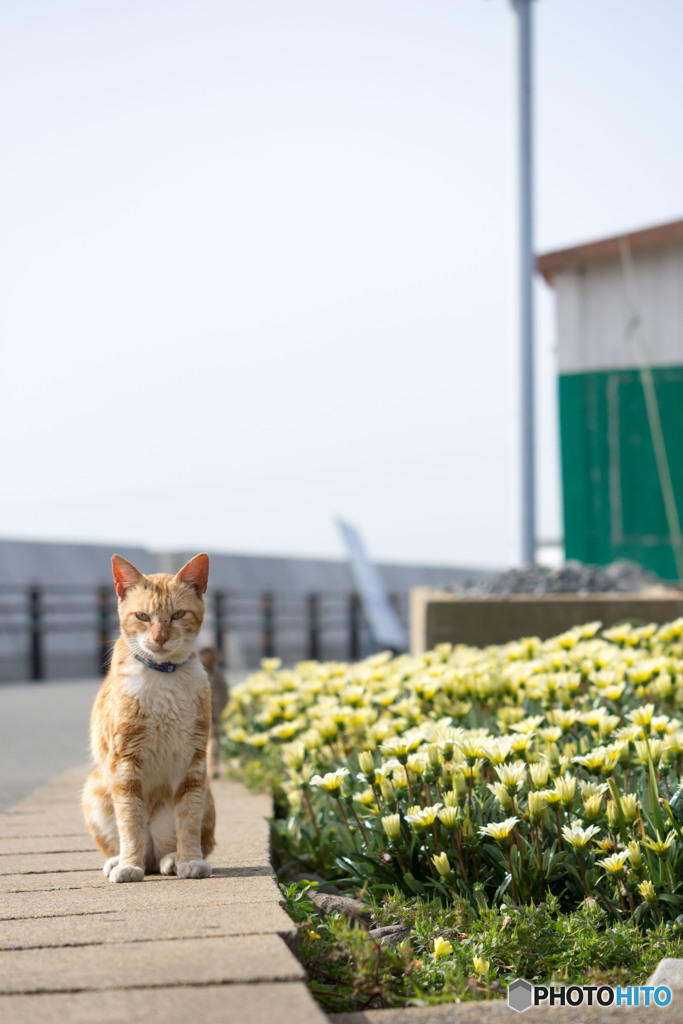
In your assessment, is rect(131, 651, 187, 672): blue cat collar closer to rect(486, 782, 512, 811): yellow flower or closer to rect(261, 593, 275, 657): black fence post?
rect(486, 782, 512, 811): yellow flower

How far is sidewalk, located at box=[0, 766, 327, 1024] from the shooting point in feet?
5.05

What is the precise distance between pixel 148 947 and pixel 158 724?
666mm

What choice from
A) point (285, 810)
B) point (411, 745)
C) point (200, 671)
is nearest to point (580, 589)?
point (285, 810)

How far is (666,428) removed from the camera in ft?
36.7

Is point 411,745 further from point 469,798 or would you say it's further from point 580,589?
point 580,589

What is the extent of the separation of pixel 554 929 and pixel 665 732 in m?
1.03

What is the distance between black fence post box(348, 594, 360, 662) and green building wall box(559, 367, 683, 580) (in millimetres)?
8698

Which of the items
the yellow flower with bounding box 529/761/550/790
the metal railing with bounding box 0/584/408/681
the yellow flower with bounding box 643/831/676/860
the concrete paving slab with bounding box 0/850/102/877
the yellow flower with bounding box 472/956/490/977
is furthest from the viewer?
the metal railing with bounding box 0/584/408/681

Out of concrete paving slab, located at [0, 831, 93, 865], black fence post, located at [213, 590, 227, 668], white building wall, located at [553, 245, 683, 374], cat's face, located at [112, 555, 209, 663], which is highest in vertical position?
white building wall, located at [553, 245, 683, 374]

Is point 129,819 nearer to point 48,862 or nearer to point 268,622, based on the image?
point 48,862

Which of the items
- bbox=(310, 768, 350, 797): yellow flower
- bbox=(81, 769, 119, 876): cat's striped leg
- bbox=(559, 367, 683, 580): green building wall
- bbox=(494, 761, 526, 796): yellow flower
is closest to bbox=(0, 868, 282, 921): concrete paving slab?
bbox=(81, 769, 119, 876): cat's striped leg

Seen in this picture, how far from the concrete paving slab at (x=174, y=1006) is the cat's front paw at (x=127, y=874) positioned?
2.59 feet

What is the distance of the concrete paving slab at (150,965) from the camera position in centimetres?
165

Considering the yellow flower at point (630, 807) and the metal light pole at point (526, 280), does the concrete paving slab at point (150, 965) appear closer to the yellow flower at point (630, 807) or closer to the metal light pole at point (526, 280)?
the yellow flower at point (630, 807)
